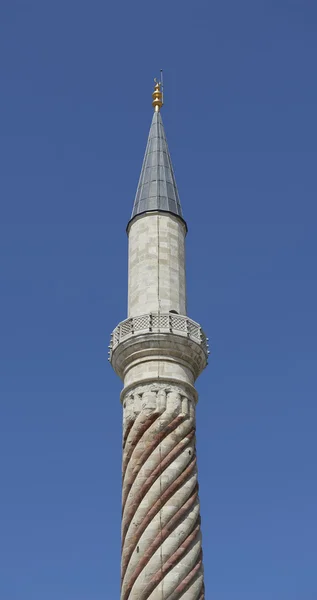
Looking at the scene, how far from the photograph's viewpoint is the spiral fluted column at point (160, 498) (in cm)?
1694

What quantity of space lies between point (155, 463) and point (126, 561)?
1.96m

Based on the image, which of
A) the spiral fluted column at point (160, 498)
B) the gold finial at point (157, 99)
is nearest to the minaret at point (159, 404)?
the spiral fluted column at point (160, 498)

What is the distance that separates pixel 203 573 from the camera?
1761cm

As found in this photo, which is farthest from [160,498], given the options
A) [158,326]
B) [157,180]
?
[157,180]

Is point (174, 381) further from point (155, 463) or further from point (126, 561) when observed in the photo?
point (126, 561)

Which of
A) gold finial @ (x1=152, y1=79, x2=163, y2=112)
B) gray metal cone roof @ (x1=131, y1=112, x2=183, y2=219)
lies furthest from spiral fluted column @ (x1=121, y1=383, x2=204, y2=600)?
gold finial @ (x1=152, y1=79, x2=163, y2=112)

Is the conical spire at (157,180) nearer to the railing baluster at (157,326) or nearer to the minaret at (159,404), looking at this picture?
the minaret at (159,404)

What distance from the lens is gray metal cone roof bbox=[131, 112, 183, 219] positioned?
21562 mm

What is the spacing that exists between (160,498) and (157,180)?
821 centimetres

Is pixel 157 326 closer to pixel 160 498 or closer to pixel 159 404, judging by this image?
pixel 159 404

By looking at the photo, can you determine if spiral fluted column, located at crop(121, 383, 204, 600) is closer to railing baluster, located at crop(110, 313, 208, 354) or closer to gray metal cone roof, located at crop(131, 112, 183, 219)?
railing baluster, located at crop(110, 313, 208, 354)

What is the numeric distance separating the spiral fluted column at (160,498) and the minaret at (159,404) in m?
0.02

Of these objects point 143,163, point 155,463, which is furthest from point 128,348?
point 143,163

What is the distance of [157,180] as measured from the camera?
2217 cm
